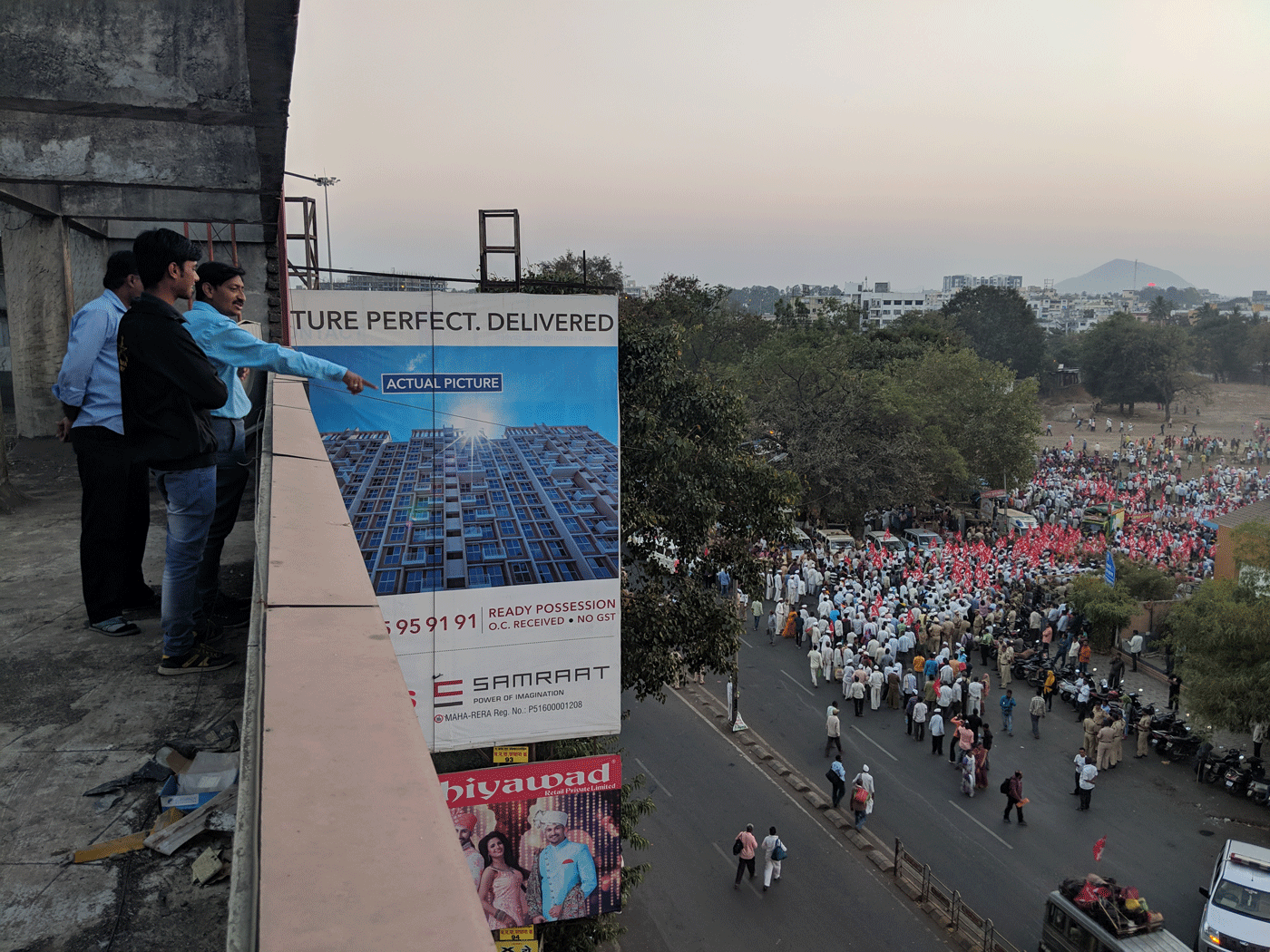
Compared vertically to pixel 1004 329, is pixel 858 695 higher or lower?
lower

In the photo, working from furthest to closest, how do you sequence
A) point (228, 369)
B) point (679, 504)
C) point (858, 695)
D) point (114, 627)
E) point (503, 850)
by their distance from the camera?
point (858, 695)
point (679, 504)
point (503, 850)
point (228, 369)
point (114, 627)

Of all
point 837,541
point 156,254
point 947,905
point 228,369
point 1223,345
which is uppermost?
point 1223,345

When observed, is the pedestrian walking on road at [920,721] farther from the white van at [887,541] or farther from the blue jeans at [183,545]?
the blue jeans at [183,545]

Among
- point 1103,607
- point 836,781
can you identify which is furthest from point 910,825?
point 1103,607

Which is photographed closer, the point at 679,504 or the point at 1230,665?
the point at 679,504

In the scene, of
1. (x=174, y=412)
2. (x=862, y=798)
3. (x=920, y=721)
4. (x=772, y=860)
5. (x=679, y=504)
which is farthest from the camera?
(x=920, y=721)

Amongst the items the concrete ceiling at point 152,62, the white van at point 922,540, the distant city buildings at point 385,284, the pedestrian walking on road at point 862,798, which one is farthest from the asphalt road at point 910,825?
the concrete ceiling at point 152,62

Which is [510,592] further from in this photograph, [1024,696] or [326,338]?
[1024,696]

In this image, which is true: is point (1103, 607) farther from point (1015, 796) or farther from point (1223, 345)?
point (1223, 345)
